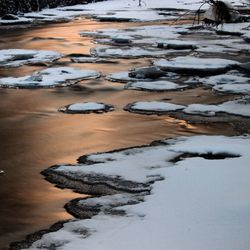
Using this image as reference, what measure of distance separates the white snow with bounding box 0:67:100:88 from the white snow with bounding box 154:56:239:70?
5.70ft

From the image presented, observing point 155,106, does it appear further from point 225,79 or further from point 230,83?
point 225,79

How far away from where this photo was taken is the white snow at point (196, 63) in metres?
12.3

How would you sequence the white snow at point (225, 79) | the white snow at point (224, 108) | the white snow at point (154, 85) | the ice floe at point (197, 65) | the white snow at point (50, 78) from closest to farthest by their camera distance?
the white snow at point (224, 108)
the white snow at point (154, 85)
the white snow at point (225, 79)
the white snow at point (50, 78)
the ice floe at point (197, 65)

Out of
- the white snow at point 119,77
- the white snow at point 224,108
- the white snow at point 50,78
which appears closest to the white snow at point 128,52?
the white snow at point 50,78

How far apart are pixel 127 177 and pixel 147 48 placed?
11412mm

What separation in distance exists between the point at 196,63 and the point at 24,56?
536 centimetres

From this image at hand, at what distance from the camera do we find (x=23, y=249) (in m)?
4.05

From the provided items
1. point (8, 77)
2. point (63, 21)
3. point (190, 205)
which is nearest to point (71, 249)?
point (190, 205)

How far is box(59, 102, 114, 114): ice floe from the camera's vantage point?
8.79 metres

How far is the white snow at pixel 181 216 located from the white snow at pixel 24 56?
9146 mm

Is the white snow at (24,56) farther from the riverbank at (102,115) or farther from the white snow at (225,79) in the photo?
the white snow at (225,79)

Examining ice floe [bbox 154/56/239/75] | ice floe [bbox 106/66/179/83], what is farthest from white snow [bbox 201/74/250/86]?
ice floe [bbox 106/66/179/83]

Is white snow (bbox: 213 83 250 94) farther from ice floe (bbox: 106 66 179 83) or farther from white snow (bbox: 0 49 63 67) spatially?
white snow (bbox: 0 49 63 67)

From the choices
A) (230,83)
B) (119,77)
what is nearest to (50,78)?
(119,77)
